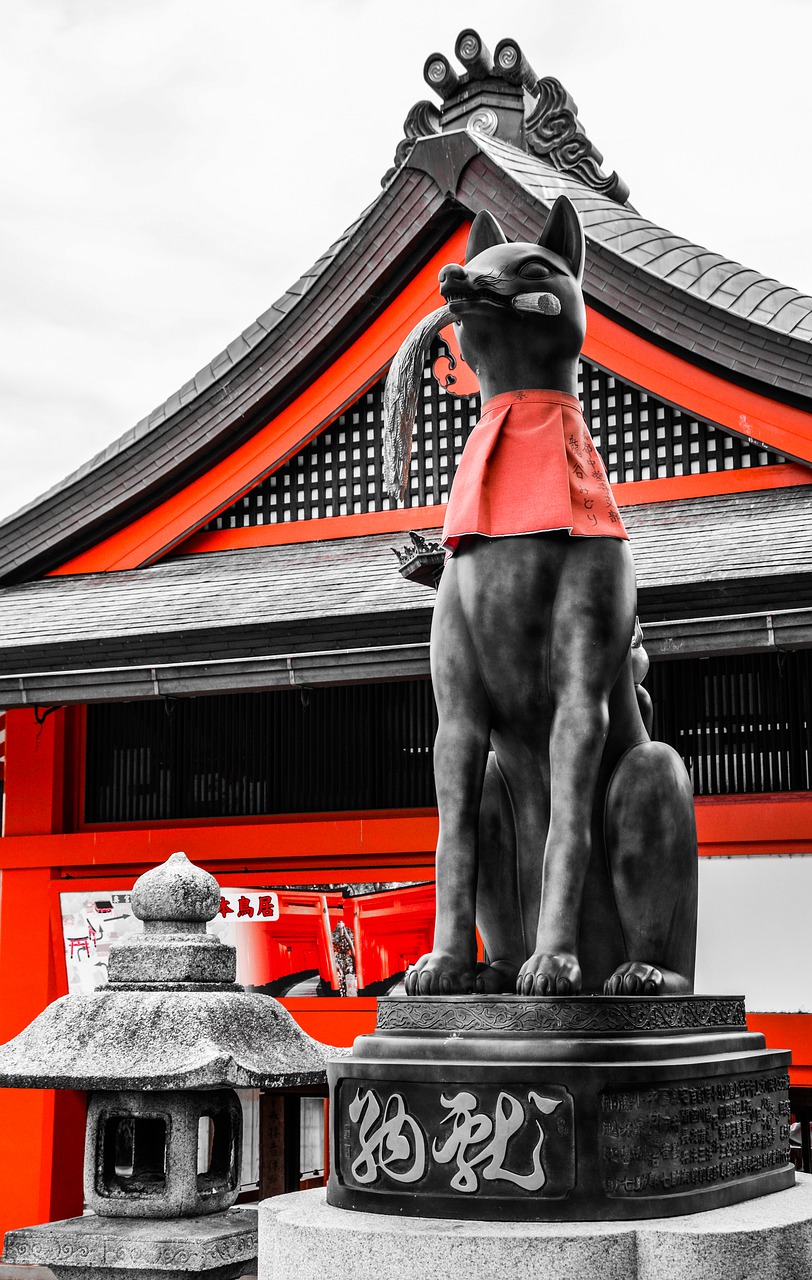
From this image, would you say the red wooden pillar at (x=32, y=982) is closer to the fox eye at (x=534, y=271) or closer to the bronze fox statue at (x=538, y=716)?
the bronze fox statue at (x=538, y=716)

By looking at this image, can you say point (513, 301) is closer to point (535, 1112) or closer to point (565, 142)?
point (535, 1112)

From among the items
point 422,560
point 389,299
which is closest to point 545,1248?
point 422,560

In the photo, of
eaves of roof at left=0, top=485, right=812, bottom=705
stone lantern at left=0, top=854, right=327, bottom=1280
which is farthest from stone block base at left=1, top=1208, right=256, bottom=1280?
eaves of roof at left=0, top=485, right=812, bottom=705

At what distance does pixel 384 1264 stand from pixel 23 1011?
710 centimetres

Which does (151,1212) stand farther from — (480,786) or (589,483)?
(589,483)

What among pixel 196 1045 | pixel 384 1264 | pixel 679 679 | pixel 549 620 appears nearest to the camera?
pixel 384 1264

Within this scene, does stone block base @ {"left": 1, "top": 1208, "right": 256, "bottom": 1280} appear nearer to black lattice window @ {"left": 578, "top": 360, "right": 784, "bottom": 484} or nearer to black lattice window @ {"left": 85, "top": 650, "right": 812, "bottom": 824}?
black lattice window @ {"left": 85, "top": 650, "right": 812, "bottom": 824}

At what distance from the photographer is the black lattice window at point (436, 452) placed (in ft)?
29.3

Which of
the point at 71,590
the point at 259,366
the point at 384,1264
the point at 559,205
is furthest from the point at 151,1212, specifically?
the point at 259,366

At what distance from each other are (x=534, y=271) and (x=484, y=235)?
299mm

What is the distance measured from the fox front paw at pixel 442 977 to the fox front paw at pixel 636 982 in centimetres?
36

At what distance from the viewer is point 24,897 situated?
9891 millimetres

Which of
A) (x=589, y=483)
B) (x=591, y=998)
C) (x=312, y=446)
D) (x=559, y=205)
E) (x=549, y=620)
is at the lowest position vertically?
(x=591, y=998)

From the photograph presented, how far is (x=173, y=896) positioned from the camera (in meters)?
5.97
